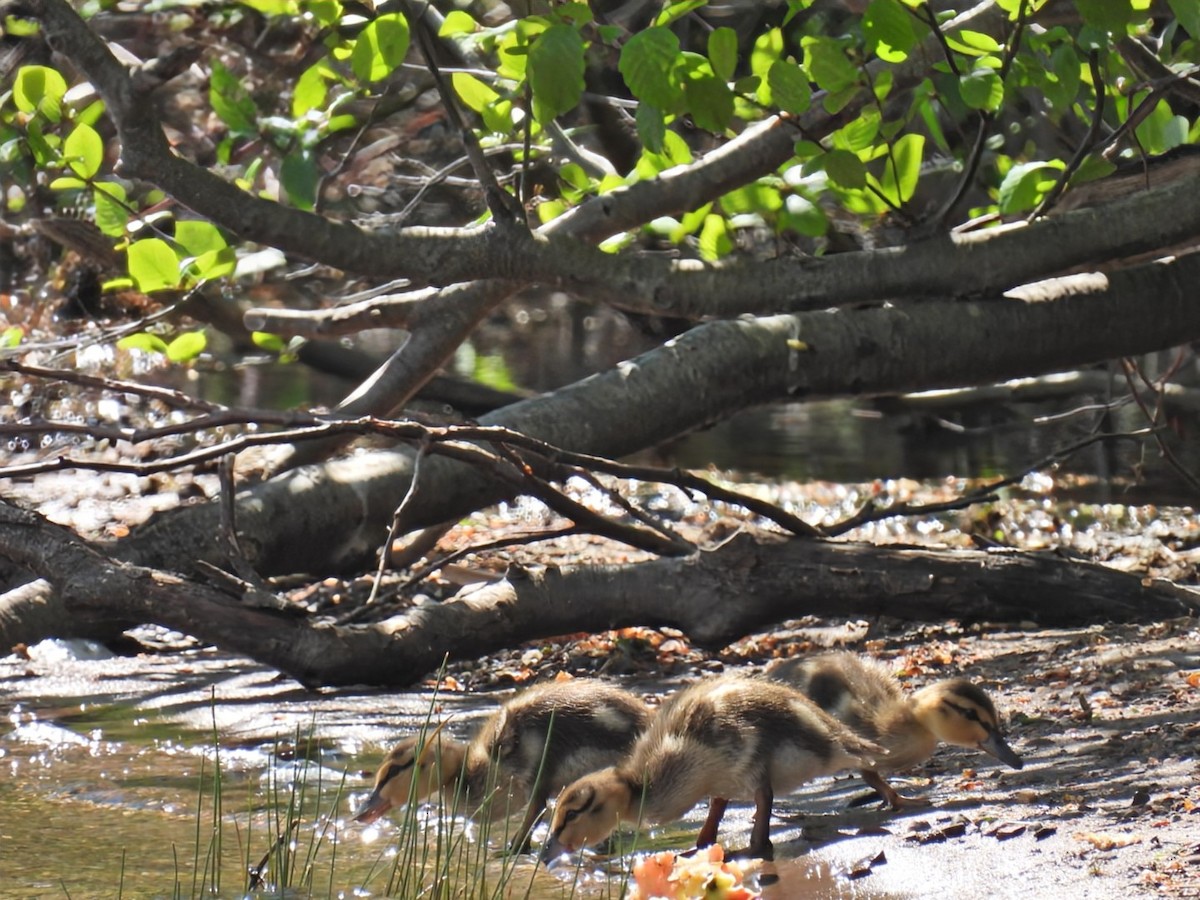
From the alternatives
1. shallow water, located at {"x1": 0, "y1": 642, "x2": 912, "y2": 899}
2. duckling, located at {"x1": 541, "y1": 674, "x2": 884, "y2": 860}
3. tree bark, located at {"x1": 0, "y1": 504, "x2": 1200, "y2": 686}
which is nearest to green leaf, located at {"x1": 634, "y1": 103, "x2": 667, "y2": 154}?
duckling, located at {"x1": 541, "y1": 674, "x2": 884, "y2": 860}

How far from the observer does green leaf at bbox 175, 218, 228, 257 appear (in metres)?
5.34

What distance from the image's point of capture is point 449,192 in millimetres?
12055

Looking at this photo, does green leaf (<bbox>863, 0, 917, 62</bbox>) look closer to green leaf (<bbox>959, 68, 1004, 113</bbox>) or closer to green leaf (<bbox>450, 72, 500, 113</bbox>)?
green leaf (<bbox>959, 68, 1004, 113</bbox>)

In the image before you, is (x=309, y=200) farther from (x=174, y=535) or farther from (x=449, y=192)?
(x=449, y=192)

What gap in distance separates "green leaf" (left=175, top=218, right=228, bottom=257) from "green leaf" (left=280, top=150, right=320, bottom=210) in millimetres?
313

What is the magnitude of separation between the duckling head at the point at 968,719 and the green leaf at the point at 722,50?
1.85 meters

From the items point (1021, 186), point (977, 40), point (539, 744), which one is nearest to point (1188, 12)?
point (977, 40)

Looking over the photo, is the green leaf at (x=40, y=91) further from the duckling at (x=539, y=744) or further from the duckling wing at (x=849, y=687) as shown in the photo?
the duckling wing at (x=849, y=687)

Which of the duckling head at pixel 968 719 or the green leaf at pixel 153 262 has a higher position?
the green leaf at pixel 153 262

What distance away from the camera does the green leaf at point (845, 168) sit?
187 inches

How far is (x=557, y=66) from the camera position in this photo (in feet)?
13.2

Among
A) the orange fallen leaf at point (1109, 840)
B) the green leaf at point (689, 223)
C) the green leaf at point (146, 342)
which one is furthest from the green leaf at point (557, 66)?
the green leaf at point (146, 342)

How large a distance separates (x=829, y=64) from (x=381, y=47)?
134cm

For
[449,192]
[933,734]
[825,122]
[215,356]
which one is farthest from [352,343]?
[933,734]
